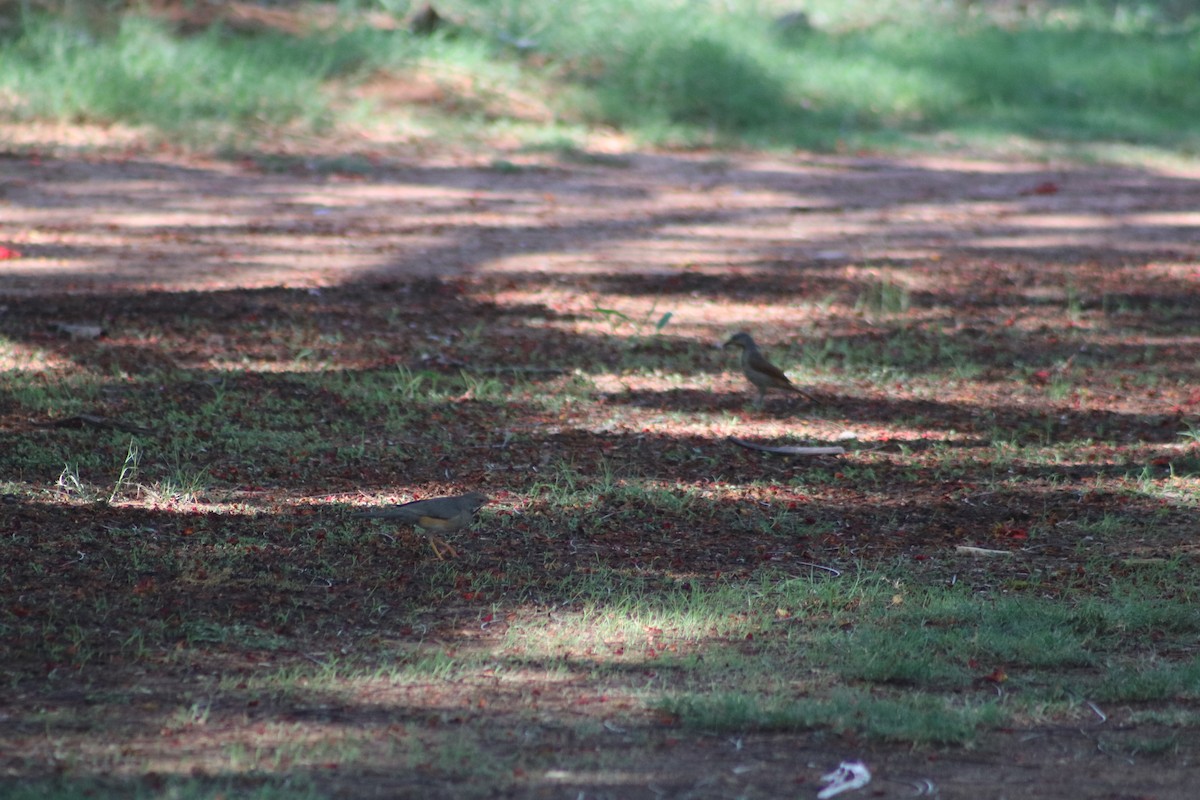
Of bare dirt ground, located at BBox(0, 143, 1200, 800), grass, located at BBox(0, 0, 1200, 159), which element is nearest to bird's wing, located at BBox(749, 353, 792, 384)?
bare dirt ground, located at BBox(0, 143, 1200, 800)

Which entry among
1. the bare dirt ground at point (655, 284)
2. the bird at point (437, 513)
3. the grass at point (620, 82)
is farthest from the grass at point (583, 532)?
the grass at point (620, 82)

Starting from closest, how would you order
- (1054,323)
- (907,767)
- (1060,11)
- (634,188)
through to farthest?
(907,767) → (1054,323) → (634,188) → (1060,11)

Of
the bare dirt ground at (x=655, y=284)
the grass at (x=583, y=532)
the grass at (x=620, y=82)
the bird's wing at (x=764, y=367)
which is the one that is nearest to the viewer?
the bare dirt ground at (x=655, y=284)

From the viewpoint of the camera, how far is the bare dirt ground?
132 inches

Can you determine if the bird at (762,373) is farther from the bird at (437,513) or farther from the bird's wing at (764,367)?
the bird at (437,513)

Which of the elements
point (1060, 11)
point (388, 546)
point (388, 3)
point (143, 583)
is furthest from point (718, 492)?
point (1060, 11)

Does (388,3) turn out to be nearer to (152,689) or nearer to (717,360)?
(717,360)

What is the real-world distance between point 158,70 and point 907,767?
9561 mm

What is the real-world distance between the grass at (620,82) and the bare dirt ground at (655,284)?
0.78 metres

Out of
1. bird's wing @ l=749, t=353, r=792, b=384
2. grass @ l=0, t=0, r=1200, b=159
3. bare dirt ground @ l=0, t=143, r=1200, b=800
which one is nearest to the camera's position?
bare dirt ground @ l=0, t=143, r=1200, b=800

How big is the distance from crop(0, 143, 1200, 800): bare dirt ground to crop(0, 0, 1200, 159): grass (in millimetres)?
777

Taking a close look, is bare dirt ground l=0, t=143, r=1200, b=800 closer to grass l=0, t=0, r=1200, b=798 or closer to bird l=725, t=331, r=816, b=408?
grass l=0, t=0, r=1200, b=798

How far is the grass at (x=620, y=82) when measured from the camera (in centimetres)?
1127

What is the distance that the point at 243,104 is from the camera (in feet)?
37.4
